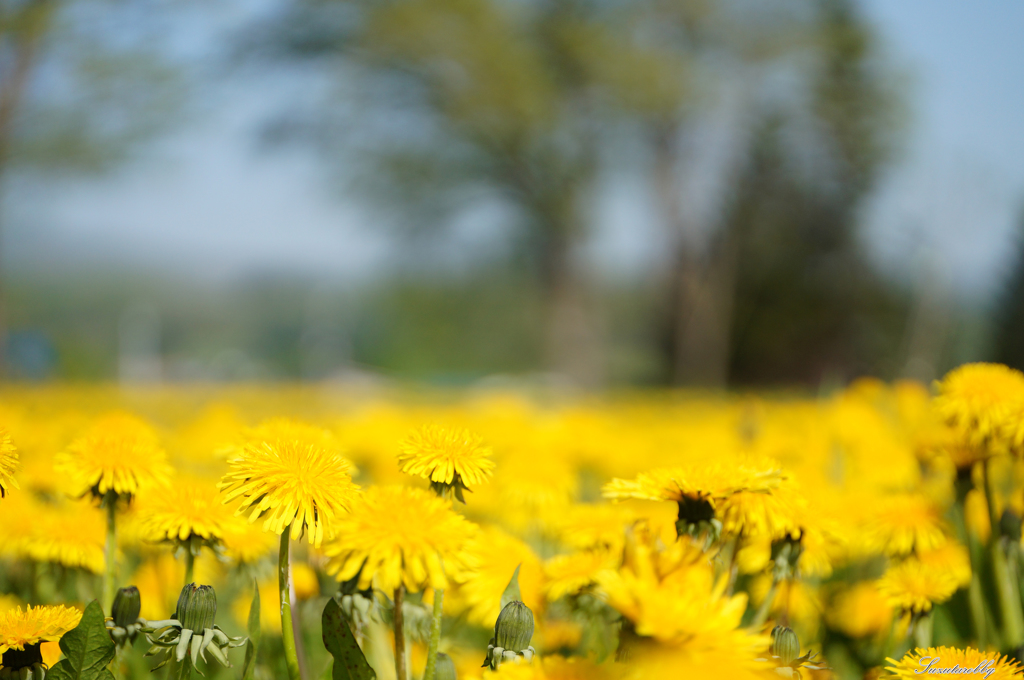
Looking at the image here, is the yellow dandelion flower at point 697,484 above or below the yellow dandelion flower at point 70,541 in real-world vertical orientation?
above

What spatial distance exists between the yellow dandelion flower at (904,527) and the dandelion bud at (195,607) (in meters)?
1.06

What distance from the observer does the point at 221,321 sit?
3394 cm

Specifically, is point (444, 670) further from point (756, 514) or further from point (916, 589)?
point (916, 589)

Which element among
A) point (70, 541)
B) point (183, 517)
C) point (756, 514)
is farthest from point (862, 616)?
point (70, 541)

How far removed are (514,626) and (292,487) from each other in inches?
10.4

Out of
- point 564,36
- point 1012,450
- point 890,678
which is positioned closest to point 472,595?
point 890,678

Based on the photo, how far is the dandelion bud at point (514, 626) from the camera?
2.49 ft

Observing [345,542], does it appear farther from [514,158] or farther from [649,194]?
[649,194]

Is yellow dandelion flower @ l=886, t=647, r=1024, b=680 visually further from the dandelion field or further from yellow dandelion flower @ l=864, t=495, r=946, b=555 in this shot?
yellow dandelion flower @ l=864, t=495, r=946, b=555

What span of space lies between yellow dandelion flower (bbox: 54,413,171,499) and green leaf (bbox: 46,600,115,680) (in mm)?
205

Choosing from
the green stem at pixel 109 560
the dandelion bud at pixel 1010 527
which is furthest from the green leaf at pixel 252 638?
the dandelion bud at pixel 1010 527

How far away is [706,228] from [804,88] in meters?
4.29

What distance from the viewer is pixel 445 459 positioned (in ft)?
2.59

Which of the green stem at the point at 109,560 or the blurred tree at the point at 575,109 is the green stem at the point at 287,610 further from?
the blurred tree at the point at 575,109
